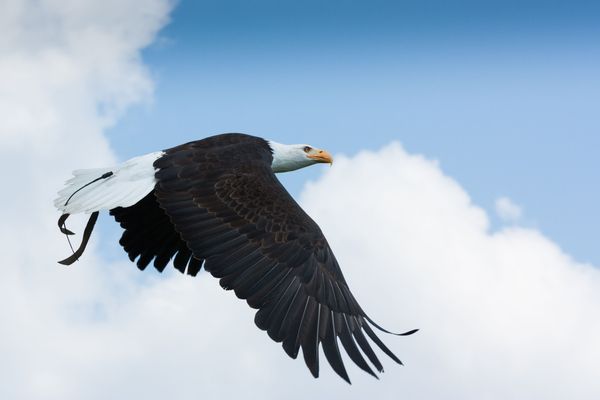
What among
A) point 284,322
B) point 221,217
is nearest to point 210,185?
point 221,217

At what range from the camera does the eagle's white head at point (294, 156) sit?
391 inches

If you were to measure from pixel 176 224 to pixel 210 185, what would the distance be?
48 cm

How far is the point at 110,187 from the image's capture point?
8.75m

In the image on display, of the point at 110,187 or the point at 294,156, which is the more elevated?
the point at 294,156

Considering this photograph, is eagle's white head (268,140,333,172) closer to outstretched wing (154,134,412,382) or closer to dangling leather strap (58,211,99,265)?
outstretched wing (154,134,412,382)

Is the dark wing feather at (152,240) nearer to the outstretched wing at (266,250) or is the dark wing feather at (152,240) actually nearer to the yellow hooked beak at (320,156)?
the outstretched wing at (266,250)

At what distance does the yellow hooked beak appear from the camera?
10.4 meters

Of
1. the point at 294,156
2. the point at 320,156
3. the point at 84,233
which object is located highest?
the point at 320,156

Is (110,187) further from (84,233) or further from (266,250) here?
(266,250)

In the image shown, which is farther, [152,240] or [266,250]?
[152,240]

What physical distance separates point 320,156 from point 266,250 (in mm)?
2708

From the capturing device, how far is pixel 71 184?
29.5ft

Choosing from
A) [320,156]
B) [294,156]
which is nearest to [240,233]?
[294,156]

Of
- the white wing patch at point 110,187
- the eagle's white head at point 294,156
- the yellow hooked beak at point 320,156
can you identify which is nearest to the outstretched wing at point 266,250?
the white wing patch at point 110,187
